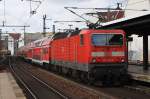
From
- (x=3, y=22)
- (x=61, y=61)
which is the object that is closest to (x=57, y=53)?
(x=61, y=61)

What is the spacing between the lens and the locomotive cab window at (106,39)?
2212cm

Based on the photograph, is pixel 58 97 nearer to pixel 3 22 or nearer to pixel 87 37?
pixel 87 37

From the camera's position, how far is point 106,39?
2223 centimetres

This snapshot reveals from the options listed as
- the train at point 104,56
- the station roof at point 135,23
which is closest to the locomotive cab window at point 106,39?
the train at point 104,56

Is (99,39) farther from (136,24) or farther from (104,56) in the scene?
(136,24)

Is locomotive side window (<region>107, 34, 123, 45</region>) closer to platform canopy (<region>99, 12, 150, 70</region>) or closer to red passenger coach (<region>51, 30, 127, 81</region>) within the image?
red passenger coach (<region>51, 30, 127, 81</region>)

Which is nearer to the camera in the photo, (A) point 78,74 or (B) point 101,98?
(B) point 101,98

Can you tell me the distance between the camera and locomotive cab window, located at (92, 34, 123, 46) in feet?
72.6

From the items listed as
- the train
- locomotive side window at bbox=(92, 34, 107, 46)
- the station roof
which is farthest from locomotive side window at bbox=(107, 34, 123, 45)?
the station roof

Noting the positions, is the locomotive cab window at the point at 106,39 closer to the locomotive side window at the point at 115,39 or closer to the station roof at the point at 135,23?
the locomotive side window at the point at 115,39

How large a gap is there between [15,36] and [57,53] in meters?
136

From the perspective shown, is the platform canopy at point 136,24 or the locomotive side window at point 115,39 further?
the locomotive side window at point 115,39

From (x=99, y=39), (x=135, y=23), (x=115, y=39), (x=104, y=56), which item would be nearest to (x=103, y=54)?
(x=104, y=56)

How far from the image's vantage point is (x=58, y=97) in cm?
1853
